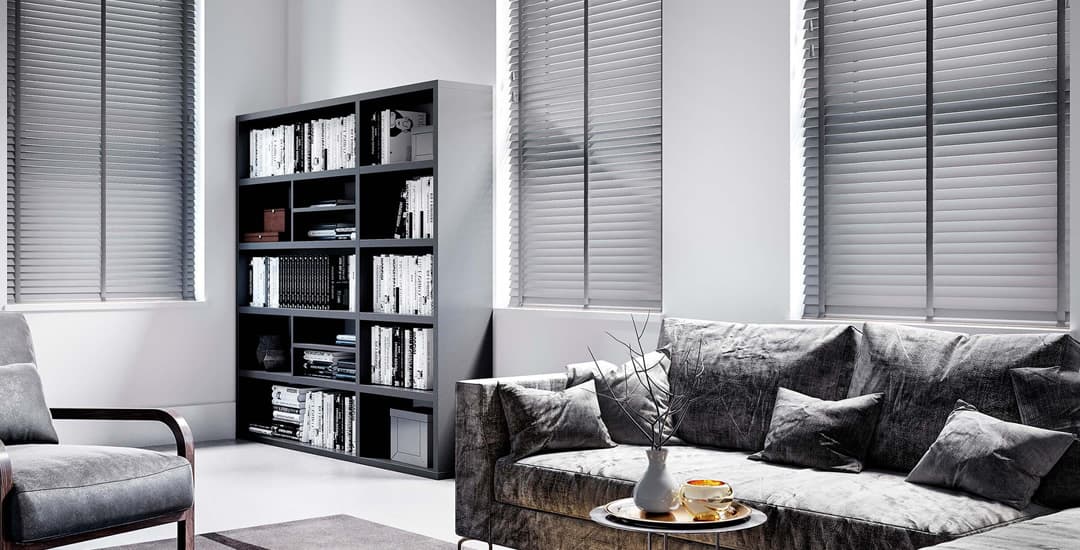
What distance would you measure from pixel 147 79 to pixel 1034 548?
19.7ft

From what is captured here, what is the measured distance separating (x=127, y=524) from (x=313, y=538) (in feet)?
3.10

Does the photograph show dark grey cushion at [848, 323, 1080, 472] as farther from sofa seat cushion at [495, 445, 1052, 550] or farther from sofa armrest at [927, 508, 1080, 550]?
sofa armrest at [927, 508, 1080, 550]

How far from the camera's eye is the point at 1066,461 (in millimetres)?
3164

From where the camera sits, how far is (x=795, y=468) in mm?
3664

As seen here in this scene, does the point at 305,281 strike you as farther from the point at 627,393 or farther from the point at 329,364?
the point at 627,393

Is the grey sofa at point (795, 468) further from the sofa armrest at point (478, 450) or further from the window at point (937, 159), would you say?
the window at point (937, 159)

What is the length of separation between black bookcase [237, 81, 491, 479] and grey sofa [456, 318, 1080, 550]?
150cm

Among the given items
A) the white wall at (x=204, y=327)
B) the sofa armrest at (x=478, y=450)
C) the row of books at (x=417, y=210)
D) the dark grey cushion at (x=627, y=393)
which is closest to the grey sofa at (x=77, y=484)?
the sofa armrest at (x=478, y=450)

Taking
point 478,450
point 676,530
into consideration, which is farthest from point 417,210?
point 676,530

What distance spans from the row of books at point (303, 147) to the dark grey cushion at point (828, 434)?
3293 mm

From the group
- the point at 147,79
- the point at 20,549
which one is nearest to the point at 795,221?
the point at 20,549

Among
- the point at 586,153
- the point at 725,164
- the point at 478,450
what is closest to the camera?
the point at 478,450

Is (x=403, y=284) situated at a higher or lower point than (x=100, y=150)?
lower

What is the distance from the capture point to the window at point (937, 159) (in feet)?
12.8
